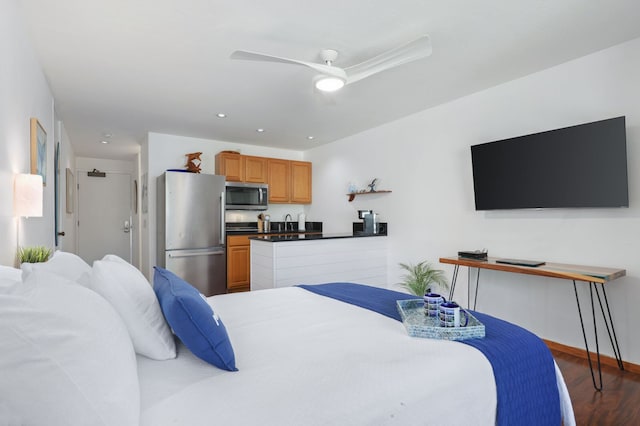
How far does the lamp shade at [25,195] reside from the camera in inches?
73.2

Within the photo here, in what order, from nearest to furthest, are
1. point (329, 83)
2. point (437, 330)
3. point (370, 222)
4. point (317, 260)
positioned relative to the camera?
point (437, 330) < point (329, 83) < point (317, 260) < point (370, 222)

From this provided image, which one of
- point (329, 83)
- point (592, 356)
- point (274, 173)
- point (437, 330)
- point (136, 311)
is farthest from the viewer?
point (274, 173)

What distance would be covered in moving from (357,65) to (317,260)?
7.27 feet

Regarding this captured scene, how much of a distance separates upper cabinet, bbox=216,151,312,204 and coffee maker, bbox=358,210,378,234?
1691 mm

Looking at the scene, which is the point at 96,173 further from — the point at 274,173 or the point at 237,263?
the point at 237,263

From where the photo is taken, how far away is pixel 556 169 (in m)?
2.87

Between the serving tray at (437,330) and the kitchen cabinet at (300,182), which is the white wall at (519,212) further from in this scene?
the serving tray at (437,330)

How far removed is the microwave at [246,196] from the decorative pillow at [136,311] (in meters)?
4.14

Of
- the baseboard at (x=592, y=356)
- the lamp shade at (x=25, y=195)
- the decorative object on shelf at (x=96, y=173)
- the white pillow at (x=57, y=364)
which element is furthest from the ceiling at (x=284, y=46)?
the decorative object on shelf at (x=96, y=173)

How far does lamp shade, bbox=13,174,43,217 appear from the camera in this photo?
1.86m

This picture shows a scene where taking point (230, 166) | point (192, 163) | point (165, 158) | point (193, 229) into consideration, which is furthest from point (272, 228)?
point (165, 158)

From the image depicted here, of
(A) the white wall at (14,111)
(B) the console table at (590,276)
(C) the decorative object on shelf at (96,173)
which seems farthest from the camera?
(C) the decorative object on shelf at (96,173)

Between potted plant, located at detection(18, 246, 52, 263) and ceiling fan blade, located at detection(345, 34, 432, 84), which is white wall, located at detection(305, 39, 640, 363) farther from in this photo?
potted plant, located at detection(18, 246, 52, 263)

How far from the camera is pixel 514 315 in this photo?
329cm
